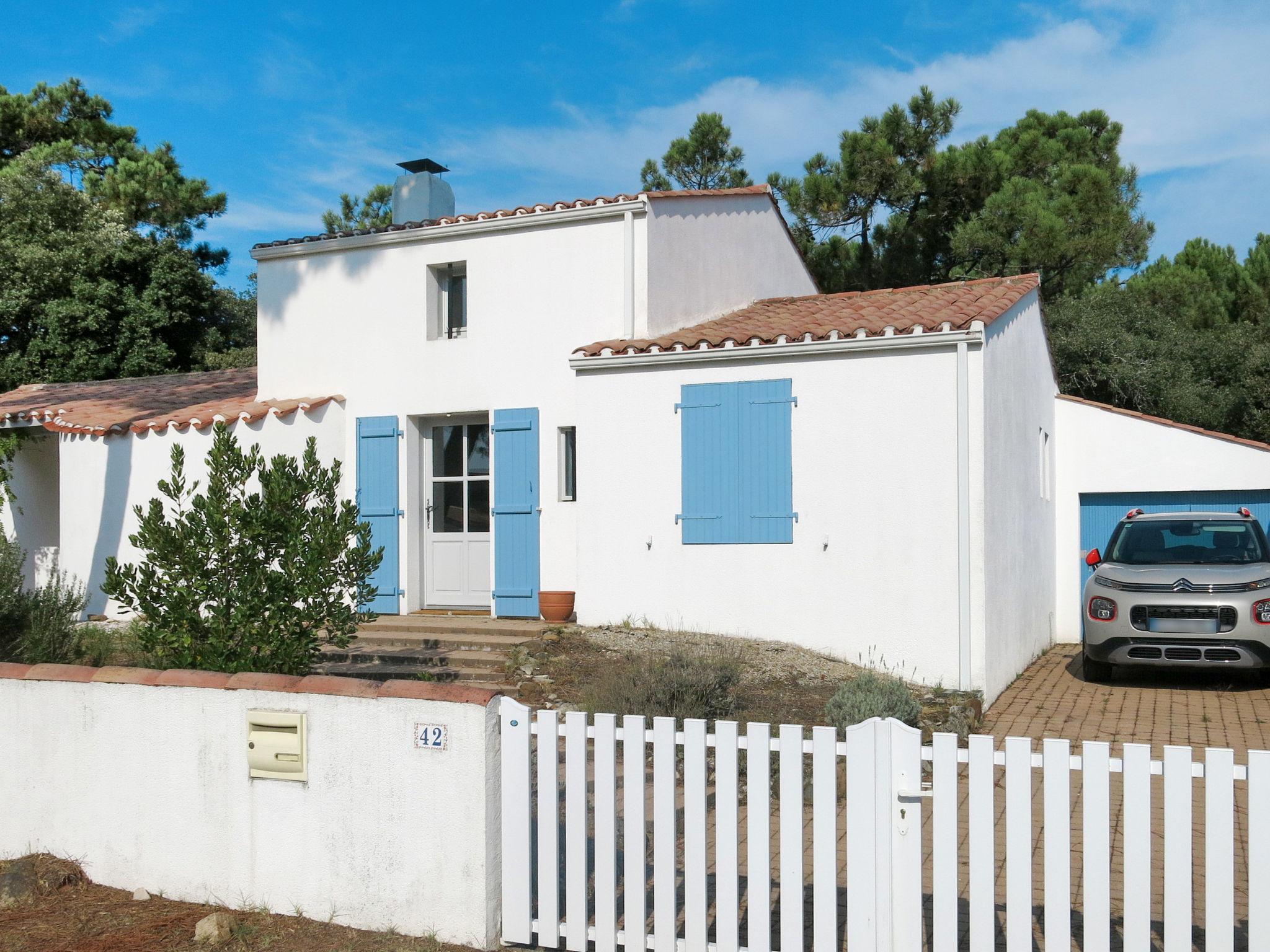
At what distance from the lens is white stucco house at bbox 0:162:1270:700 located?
Result: 9766 mm

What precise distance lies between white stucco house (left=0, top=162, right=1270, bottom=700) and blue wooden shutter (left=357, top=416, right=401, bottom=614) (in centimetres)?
3

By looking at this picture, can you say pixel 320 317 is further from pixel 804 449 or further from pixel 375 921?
pixel 375 921

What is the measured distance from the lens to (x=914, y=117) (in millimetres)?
21938

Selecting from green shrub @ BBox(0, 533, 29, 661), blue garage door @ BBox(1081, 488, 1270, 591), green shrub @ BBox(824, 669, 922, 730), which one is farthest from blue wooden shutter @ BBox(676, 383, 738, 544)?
green shrub @ BBox(0, 533, 29, 661)

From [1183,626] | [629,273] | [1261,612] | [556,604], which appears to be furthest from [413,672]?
[1261,612]

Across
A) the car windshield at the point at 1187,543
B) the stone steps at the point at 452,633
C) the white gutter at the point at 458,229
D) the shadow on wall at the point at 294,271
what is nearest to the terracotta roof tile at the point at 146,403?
the shadow on wall at the point at 294,271

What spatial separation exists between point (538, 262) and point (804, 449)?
3.80 m

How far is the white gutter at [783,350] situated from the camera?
9.49 m

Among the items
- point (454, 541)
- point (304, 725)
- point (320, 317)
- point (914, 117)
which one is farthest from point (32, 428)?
point (914, 117)

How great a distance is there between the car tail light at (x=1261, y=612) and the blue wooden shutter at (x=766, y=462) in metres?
4.21

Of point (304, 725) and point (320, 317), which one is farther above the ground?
point (320, 317)

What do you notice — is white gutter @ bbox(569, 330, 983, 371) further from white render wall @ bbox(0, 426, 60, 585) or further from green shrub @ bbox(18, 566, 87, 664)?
white render wall @ bbox(0, 426, 60, 585)

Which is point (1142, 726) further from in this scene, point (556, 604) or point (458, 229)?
point (458, 229)

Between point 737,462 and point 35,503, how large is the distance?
1026 cm
